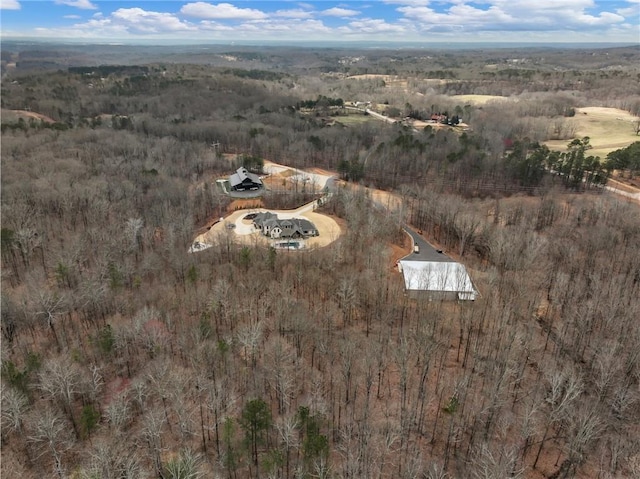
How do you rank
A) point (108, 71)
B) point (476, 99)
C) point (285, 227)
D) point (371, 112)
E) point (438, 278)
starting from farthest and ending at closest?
point (108, 71) < point (476, 99) < point (371, 112) < point (285, 227) < point (438, 278)

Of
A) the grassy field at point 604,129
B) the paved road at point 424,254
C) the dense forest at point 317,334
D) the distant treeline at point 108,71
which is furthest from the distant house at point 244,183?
the distant treeline at point 108,71

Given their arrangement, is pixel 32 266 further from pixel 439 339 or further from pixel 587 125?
pixel 587 125

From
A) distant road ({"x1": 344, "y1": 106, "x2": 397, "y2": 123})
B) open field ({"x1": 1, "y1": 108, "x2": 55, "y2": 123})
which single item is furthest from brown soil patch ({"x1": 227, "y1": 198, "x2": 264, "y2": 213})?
distant road ({"x1": 344, "y1": 106, "x2": 397, "y2": 123})

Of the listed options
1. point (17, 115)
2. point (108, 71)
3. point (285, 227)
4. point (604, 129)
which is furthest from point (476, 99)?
point (108, 71)

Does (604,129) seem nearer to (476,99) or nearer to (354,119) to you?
(476,99)

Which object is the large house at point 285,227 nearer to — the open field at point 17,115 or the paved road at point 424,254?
the paved road at point 424,254

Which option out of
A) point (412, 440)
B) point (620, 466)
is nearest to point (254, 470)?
point (412, 440)
